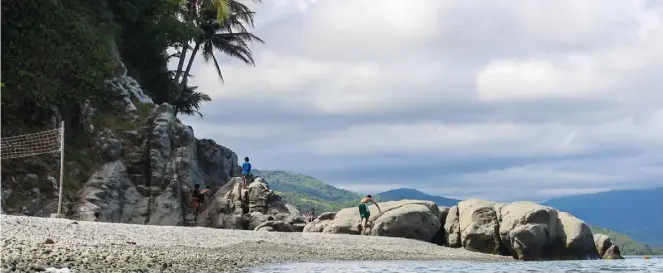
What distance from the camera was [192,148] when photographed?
152 ft

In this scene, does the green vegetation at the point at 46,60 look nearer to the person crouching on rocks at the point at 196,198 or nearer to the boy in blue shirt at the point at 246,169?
the person crouching on rocks at the point at 196,198

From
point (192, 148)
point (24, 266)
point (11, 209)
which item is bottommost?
point (24, 266)

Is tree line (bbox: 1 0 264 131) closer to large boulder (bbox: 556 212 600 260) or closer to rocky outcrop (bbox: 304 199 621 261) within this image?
rocky outcrop (bbox: 304 199 621 261)

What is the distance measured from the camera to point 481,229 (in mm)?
35312

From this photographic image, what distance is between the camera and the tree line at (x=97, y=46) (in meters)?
36.3

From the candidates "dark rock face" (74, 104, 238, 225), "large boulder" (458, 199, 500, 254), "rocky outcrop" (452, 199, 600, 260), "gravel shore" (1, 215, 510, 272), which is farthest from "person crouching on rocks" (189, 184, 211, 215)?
"large boulder" (458, 199, 500, 254)

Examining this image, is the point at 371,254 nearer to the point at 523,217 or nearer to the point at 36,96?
the point at 523,217

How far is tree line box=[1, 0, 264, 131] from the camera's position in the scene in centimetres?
3632

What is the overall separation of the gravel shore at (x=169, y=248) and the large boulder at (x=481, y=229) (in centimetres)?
102

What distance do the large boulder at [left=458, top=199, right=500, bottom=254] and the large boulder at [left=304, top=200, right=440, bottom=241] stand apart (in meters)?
1.77

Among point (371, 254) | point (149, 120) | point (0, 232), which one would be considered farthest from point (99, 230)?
point (149, 120)

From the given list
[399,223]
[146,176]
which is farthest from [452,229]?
[146,176]

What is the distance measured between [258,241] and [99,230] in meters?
7.28

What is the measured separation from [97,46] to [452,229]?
22.8 meters
